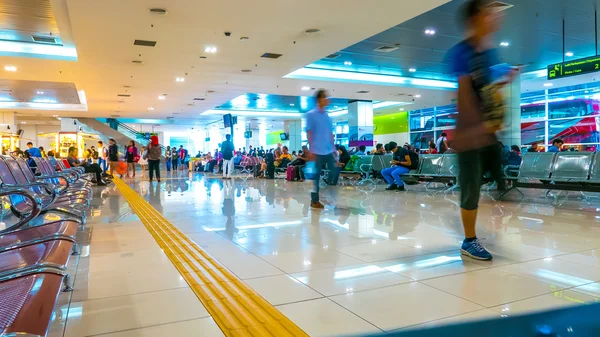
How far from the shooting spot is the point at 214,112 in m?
26.4

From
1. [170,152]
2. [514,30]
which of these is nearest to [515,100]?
[514,30]

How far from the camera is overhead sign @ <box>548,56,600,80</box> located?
33.3ft

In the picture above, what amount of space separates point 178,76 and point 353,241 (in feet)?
39.8

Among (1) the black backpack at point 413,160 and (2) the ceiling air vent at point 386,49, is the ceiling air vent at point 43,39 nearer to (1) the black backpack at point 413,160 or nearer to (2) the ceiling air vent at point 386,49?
(2) the ceiling air vent at point 386,49

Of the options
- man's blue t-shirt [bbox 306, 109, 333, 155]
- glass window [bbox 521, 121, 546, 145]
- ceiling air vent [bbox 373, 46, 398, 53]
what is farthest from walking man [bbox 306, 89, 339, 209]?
glass window [bbox 521, 121, 546, 145]

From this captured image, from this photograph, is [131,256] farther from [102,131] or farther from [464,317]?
[102,131]

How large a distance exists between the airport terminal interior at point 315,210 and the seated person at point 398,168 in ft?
0.16

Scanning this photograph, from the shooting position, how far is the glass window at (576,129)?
1736 cm

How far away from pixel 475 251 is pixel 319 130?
2.95m

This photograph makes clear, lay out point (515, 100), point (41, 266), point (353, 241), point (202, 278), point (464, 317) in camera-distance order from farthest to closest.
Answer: point (515, 100), point (353, 241), point (202, 278), point (464, 317), point (41, 266)

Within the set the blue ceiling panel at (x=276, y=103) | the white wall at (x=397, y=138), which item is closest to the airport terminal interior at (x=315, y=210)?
the blue ceiling panel at (x=276, y=103)

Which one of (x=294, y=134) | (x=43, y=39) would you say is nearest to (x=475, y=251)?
(x=43, y=39)

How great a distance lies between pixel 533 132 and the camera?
19969mm

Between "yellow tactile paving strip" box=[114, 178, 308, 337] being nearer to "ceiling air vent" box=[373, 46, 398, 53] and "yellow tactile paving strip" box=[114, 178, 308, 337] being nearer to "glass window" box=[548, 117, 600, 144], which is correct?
"ceiling air vent" box=[373, 46, 398, 53]
